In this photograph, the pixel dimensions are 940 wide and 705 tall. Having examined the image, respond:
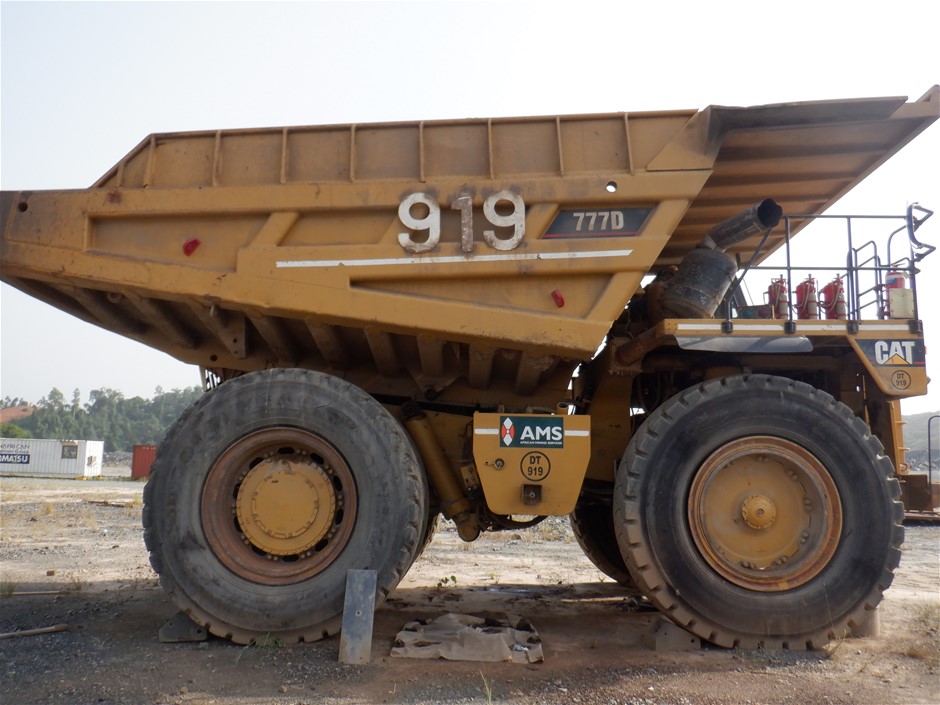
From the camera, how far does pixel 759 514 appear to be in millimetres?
4762

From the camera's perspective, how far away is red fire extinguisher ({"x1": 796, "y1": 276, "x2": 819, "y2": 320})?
18.0ft

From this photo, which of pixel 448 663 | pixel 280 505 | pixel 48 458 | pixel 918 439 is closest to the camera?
pixel 448 663

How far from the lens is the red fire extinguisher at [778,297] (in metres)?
5.36

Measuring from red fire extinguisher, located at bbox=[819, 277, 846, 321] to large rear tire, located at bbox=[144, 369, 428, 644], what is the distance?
3462 mm

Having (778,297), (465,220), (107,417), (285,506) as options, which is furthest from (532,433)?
(107,417)

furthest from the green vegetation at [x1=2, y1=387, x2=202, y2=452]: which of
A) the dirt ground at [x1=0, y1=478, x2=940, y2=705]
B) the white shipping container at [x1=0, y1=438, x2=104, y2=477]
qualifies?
the dirt ground at [x1=0, y1=478, x2=940, y2=705]

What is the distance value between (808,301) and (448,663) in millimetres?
3835

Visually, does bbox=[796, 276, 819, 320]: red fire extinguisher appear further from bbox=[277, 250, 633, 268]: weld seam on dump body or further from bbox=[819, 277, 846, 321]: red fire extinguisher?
bbox=[277, 250, 633, 268]: weld seam on dump body

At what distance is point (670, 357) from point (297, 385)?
2.92 m

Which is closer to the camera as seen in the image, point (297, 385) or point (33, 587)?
point (297, 385)

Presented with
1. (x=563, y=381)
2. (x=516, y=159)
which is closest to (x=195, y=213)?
(x=516, y=159)

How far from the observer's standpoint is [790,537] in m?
4.84

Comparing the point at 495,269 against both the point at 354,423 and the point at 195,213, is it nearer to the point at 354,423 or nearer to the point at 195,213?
the point at 354,423

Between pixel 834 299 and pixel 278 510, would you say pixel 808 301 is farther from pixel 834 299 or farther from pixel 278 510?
pixel 278 510
